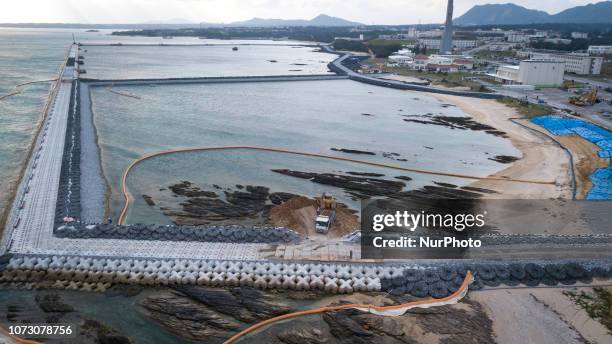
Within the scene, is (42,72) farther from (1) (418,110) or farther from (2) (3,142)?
(1) (418,110)

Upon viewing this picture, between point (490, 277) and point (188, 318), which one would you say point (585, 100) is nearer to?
Result: point (490, 277)

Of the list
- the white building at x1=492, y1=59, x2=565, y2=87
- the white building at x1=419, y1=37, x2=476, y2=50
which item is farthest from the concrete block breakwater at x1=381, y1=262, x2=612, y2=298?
the white building at x1=419, y1=37, x2=476, y2=50

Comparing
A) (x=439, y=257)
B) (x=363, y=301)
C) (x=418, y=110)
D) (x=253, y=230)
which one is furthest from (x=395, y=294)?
(x=418, y=110)

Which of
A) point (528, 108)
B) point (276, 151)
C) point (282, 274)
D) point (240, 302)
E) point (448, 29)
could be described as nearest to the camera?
point (240, 302)

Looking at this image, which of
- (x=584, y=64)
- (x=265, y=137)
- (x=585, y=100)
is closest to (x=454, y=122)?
(x=585, y=100)

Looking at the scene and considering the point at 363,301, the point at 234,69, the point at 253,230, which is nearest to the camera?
the point at 363,301

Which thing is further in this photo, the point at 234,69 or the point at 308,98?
the point at 234,69
